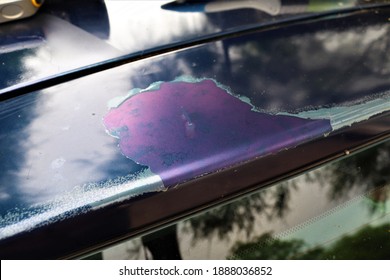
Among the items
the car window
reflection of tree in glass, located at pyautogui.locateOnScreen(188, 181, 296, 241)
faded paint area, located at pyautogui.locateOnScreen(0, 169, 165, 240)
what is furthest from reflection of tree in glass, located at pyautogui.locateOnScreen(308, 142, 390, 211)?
faded paint area, located at pyautogui.locateOnScreen(0, 169, 165, 240)

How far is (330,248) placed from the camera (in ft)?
4.00

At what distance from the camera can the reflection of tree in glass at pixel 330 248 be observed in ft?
3.69

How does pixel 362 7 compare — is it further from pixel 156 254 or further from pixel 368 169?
pixel 156 254

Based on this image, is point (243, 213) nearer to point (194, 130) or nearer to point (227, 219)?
point (227, 219)

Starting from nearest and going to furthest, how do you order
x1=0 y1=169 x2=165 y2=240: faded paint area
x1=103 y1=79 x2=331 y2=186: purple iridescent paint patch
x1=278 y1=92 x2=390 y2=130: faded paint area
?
x1=0 y1=169 x2=165 y2=240: faded paint area, x1=103 y1=79 x2=331 y2=186: purple iridescent paint patch, x1=278 y1=92 x2=390 y2=130: faded paint area

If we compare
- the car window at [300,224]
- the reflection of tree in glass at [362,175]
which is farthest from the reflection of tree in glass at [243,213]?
the reflection of tree in glass at [362,175]

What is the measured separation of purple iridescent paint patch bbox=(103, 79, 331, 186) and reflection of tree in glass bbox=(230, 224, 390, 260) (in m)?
0.28

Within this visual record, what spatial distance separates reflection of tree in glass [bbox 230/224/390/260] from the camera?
1124 mm

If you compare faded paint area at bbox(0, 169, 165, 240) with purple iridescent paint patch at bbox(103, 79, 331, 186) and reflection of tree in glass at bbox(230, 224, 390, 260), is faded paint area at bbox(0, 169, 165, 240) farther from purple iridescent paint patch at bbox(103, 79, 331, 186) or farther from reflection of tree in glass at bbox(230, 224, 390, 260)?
reflection of tree in glass at bbox(230, 224, 390, 260)

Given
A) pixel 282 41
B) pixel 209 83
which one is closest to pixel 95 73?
pixel 209 83

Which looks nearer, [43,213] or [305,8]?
[43,213]

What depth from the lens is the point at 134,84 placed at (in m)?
1.16

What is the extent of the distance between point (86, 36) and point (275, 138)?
728 millimetres

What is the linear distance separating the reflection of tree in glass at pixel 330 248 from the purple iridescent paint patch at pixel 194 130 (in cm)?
28
